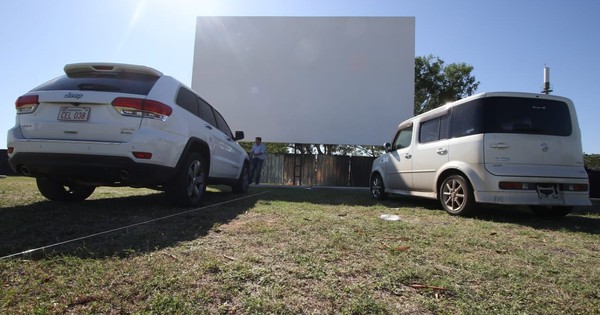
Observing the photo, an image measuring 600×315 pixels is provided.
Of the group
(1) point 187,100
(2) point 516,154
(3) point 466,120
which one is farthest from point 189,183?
(2) point 516,154

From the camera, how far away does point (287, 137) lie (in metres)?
13.6

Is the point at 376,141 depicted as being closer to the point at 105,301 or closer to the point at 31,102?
the point at 31,102

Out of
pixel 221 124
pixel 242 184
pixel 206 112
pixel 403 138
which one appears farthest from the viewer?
pixel 242 184

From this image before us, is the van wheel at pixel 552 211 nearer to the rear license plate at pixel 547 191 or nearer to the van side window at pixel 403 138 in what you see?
the rear license plate at pixel 547 191

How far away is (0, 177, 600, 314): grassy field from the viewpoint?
160 centimetres

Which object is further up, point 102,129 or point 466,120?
point 466,120

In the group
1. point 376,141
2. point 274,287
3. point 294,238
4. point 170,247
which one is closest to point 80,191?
point 170,247

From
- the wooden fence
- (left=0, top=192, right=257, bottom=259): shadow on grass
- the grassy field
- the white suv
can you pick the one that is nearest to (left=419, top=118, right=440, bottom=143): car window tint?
the grassy field

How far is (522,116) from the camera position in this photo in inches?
174

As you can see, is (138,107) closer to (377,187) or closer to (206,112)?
(206,112)

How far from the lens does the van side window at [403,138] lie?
6.44 metres

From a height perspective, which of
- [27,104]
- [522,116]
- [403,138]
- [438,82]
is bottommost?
[27,104]

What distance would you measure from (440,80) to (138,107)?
27252mm

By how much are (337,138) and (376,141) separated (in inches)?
60.7
